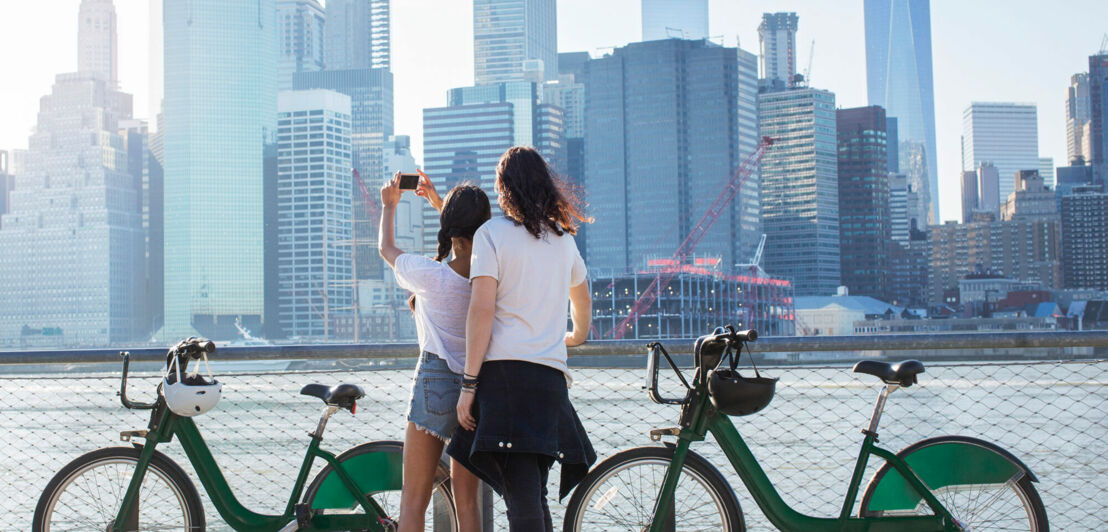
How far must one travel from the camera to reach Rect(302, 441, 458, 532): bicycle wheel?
4102mm

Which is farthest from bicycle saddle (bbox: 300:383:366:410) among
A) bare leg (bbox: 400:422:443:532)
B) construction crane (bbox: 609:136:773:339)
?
construction crane (bbox: 609:136:773:339)

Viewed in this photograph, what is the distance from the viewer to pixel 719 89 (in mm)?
157750

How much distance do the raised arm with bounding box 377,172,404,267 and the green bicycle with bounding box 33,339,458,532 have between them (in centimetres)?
56

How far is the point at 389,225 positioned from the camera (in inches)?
157

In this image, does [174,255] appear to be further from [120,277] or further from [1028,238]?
[1028,238]

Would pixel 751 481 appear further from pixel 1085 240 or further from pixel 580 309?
pixel 1085 240

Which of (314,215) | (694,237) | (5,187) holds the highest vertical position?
(5,187)

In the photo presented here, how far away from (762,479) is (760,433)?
1064 inches

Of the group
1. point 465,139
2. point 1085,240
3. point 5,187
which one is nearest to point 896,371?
point 465,139

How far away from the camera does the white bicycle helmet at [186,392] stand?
4.10m

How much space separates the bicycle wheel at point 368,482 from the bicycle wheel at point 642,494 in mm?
558

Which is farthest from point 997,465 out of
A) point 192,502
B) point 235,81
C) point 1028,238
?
point 1028,238

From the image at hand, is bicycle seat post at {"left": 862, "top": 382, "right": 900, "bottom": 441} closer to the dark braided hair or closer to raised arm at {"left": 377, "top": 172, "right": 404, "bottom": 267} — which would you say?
the dark braided hair

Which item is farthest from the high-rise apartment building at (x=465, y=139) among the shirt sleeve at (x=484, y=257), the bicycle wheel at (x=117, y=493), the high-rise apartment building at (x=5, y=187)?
the shirt sleeve at (x=484, y=257)
